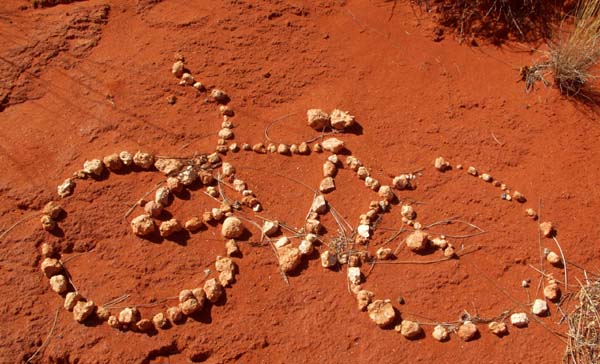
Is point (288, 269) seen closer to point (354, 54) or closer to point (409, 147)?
point (409, 147)

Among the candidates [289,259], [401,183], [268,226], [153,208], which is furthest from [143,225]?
[401,183]

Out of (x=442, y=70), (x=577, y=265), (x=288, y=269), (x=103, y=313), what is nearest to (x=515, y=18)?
(x=442, y=70)

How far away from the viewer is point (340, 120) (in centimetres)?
296

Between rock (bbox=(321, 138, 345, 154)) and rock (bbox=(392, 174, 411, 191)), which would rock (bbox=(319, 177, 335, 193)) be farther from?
rock (bbox=(392, 174, 411, 191))

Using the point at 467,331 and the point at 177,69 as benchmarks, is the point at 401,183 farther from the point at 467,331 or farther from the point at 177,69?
the point at 177,69

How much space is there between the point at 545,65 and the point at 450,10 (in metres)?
0.76

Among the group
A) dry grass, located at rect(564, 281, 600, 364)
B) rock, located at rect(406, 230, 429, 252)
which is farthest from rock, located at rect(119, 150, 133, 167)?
dry grass, located at rect(564, 281, 600, 364)

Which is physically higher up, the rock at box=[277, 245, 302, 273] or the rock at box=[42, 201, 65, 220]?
the rock at box=[42, 201, 65, 220]

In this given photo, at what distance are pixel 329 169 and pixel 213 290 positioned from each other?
895 mm

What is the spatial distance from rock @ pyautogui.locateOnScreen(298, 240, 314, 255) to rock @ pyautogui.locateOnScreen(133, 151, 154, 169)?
0.96m

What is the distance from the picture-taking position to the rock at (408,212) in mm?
2697

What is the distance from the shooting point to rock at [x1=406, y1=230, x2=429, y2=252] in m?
2.57

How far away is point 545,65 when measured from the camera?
3.25 metres

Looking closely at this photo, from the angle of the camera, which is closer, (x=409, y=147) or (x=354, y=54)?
(x=409, y=147)
